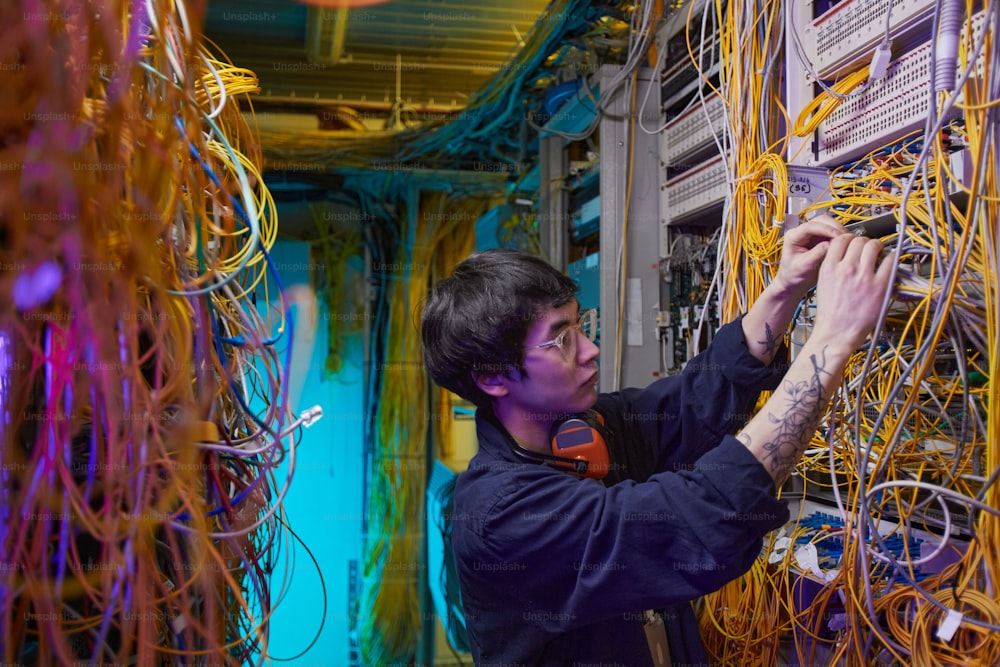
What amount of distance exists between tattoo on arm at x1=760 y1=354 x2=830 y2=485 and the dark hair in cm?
52

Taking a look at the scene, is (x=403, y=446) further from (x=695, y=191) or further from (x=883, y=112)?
(x=883, y=112)

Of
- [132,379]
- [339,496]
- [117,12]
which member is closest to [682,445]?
[132,379]

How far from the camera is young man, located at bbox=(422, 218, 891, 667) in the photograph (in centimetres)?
97

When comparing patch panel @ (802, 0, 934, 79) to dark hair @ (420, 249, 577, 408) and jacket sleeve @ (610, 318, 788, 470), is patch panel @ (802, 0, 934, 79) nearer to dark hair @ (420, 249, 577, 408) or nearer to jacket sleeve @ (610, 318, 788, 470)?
jacket sleeve @ (610, 318, 788, 470)

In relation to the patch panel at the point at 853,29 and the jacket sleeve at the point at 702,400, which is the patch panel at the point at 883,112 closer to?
the patch panel at the point at 853,29

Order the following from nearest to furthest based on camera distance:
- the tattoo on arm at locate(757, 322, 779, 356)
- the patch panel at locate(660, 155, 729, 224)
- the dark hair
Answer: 1. the tattoo on arm at locate(757, 322, 779, 356)
2. the dark hair
3. the patch panel at locate(660, 155, 729, 224)

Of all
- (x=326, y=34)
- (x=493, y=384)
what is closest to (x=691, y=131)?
(x=493, y=384)

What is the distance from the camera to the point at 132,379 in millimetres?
770

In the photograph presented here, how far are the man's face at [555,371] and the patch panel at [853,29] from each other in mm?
695

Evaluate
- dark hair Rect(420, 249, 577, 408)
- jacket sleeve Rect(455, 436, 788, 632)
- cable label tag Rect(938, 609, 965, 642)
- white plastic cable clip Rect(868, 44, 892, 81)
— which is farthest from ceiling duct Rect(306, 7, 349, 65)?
cable label tag Rect(938, 609, 965, 642)

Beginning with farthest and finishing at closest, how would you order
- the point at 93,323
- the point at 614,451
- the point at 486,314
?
the point at 614,451
the point at 486,314
the point at 93,323

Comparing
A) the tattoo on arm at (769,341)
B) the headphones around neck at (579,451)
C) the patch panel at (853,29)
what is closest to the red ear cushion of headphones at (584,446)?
the headphones around neck at (579,451)

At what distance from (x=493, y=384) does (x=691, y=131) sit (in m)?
1.04

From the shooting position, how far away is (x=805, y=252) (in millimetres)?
1114
